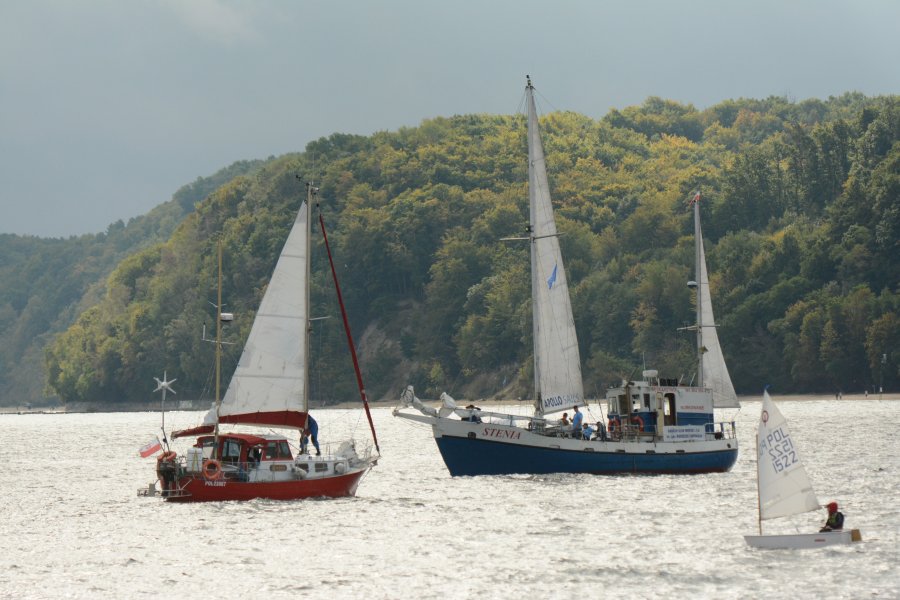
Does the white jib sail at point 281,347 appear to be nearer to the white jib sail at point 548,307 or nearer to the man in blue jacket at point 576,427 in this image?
the white jib sail at point 548,307

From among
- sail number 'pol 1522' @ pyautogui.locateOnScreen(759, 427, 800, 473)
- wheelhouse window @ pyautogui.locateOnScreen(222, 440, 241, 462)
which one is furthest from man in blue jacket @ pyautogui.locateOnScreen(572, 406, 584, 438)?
sail number 'pol 1522' @ pyautogui.locateOnScreen(759, 427, 800, 473)

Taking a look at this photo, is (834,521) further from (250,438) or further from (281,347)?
(281,347)

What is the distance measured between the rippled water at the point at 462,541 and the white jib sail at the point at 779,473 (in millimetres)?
1802

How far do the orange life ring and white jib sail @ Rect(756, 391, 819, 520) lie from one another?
25286 mm

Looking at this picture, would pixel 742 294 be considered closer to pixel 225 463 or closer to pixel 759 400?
pixel 759 400

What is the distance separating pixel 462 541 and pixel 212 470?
13813mm

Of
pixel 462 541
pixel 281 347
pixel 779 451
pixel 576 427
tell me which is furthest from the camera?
pixel 576 427

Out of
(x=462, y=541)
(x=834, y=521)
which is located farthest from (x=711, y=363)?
(x=834, y=521)

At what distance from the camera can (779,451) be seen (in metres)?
40.6

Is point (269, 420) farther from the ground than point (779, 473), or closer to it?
farther from the ground

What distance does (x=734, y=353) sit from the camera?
18100 centimetres

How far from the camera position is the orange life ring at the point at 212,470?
56969mm

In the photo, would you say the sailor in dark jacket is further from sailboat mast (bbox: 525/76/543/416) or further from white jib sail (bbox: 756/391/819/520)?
sailboat mast (bbox: 525/76/543/416)

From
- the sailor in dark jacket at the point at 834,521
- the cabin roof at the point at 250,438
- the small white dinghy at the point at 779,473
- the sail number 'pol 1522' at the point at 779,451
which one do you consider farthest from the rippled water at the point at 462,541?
the sail number 'pol 1522' at the point at 779,451
